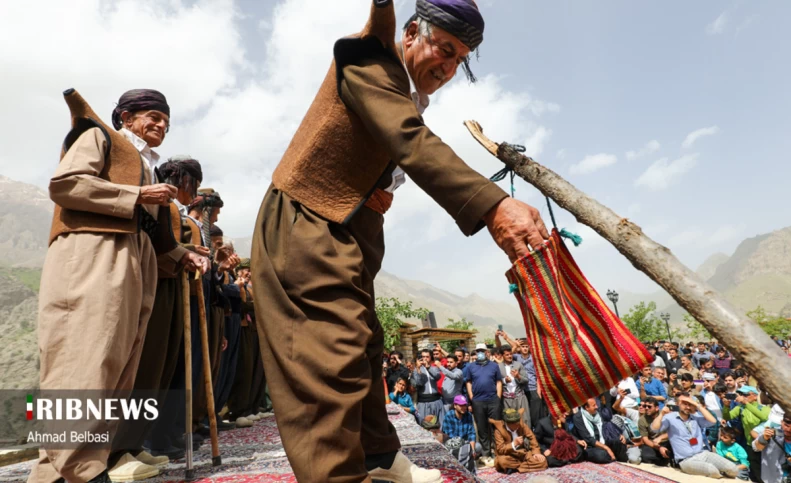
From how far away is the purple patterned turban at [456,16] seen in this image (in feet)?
4.85

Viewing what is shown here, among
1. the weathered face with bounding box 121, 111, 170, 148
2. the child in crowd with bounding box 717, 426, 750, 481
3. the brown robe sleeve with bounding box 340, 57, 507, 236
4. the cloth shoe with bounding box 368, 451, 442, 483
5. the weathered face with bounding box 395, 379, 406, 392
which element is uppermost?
the weathered face with bounding box 121, 111, 170, 148

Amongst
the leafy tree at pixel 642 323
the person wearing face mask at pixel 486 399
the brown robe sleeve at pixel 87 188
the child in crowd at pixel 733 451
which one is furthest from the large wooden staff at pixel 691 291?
the leafy tree at pixel 642 323

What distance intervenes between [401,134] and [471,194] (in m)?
0.25

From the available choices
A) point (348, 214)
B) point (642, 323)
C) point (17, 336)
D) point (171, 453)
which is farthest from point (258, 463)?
point (642, 323)

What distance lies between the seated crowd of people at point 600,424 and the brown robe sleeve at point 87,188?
7514 mm

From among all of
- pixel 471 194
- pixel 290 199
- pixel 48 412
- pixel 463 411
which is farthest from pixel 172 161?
pixel 463 411

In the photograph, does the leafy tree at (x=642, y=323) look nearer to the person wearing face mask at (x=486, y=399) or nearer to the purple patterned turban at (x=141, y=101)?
the person wearing face mask at (x=486, y=399)

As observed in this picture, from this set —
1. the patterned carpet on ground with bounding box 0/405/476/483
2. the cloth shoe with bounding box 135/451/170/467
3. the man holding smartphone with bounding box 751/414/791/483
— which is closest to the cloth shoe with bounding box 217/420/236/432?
the patterned carpet on ground with bounding box 0/405/476/483

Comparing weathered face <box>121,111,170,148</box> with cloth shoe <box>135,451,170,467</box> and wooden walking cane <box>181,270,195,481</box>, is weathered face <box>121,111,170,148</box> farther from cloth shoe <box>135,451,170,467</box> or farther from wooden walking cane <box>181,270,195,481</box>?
cloth shoe <box>135,451,170,467</box>

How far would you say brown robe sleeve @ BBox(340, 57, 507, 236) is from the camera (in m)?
1.21

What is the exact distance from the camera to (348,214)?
4.66ft

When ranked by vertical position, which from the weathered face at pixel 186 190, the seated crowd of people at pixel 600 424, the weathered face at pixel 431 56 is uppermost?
the weathered face at pixel 186 190

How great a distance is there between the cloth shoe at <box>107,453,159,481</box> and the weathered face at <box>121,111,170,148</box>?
175 centimetres

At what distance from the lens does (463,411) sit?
10.1 metres
